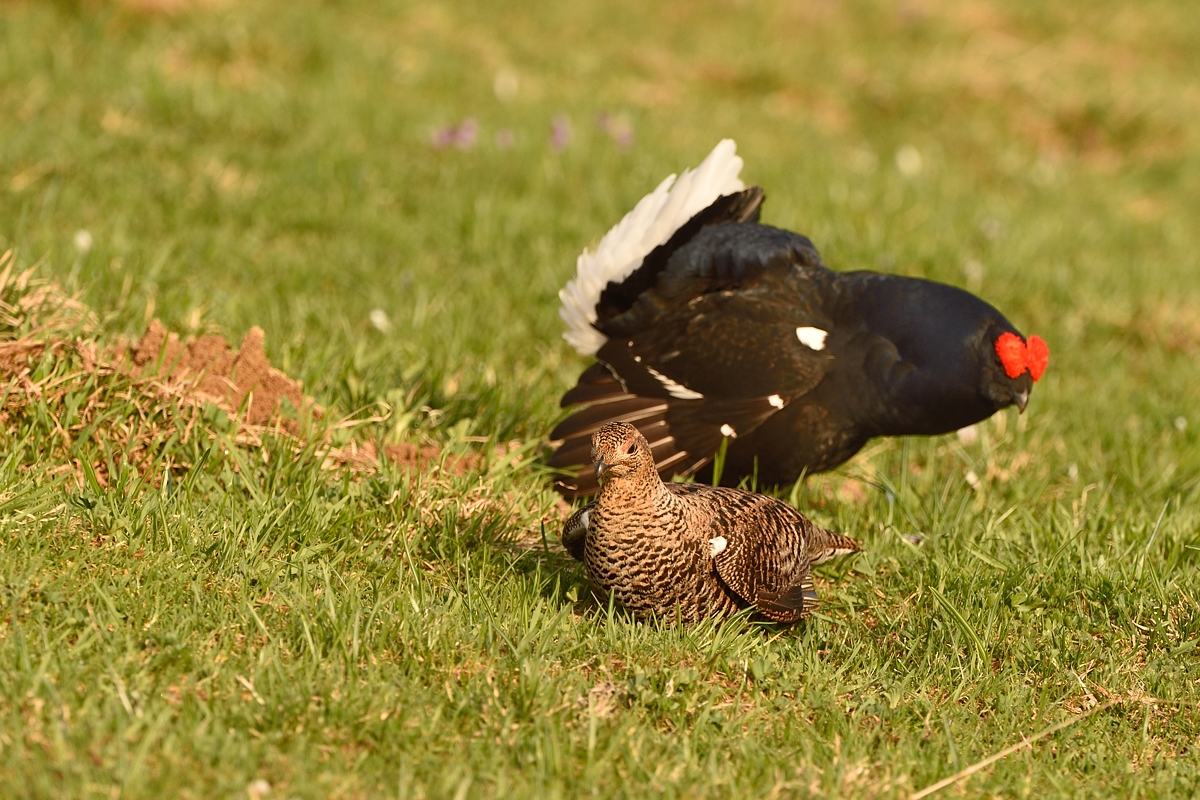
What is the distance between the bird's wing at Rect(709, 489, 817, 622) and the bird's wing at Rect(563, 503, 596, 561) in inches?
16.1

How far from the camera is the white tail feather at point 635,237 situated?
548 cm

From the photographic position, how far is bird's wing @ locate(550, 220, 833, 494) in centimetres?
503

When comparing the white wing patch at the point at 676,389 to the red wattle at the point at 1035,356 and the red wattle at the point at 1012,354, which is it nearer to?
the red wattle at the point at 1012,354

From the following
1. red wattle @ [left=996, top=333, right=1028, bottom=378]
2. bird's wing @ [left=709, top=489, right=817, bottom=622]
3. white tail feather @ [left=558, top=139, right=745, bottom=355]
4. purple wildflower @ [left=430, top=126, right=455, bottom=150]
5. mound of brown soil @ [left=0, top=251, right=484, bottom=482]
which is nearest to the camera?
bird's wing @ [left=709, top=489, right=817, bottom=622]

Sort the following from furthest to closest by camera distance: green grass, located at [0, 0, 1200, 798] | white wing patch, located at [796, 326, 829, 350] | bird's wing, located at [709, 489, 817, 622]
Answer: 1. white wing patch, located at [796, 326, 829, 350]
2. bird's wing, located at [709, 489, 817, 622]
3. green grass, located at [0, 0, 1200, 798]

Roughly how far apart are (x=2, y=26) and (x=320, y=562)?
21.7ft

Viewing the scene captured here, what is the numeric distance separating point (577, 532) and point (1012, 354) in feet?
6.57

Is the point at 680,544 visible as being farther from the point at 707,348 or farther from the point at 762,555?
the point at 707,348

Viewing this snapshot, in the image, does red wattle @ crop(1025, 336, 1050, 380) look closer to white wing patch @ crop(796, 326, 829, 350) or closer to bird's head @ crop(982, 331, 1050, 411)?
bird's head @ crop(982, 331, 1050, 411)

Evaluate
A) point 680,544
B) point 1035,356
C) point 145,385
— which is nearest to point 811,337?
point 1035,356

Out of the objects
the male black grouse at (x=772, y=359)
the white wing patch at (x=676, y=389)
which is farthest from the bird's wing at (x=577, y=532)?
the white wing patch at (x=676, y=389)

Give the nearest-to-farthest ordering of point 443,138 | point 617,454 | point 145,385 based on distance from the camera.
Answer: point 617,454, point 145,385, point 443,138

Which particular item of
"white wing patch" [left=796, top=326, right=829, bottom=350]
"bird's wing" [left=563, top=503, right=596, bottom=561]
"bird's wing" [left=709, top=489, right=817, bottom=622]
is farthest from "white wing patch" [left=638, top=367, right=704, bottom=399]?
"bird's wing" [left=563, top=503, right=596, bottom=561]

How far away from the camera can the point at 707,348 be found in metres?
5.17
